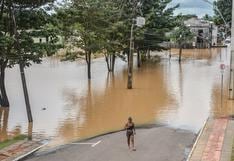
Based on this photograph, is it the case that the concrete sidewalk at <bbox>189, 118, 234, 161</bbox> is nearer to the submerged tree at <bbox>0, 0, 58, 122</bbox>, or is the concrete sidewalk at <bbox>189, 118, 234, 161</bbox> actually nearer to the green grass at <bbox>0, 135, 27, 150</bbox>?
the green grass at <bbox>0, 135, 27, 150</bbox>

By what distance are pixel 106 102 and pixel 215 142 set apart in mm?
17738

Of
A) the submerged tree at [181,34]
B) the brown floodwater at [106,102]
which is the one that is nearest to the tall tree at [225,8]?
the submerged tree at [181,34]

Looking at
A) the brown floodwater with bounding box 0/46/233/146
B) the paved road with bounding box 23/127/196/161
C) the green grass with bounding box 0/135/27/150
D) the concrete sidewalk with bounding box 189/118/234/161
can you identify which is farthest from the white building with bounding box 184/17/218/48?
the green grass with bounding box 0/135/27/150

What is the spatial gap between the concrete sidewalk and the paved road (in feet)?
1.85

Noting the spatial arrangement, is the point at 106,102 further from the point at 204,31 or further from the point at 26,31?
the point at 204,31

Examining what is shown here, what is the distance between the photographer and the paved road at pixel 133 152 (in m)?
20.5

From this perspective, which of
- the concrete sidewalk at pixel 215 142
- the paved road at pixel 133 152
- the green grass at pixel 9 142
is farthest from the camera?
the green grass at pixel 9 142

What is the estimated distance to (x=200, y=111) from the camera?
34.4 m

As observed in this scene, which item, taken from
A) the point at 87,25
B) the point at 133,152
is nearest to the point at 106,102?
the point at 87,25

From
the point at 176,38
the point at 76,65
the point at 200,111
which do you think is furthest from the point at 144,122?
the point at 176,38

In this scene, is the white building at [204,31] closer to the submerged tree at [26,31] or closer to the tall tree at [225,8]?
the tall tree at [225,8]

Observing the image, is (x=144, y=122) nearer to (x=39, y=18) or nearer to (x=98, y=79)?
(x=39, y=18)

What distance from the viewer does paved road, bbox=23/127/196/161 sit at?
20531mm

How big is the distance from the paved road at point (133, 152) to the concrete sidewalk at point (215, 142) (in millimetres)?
562
